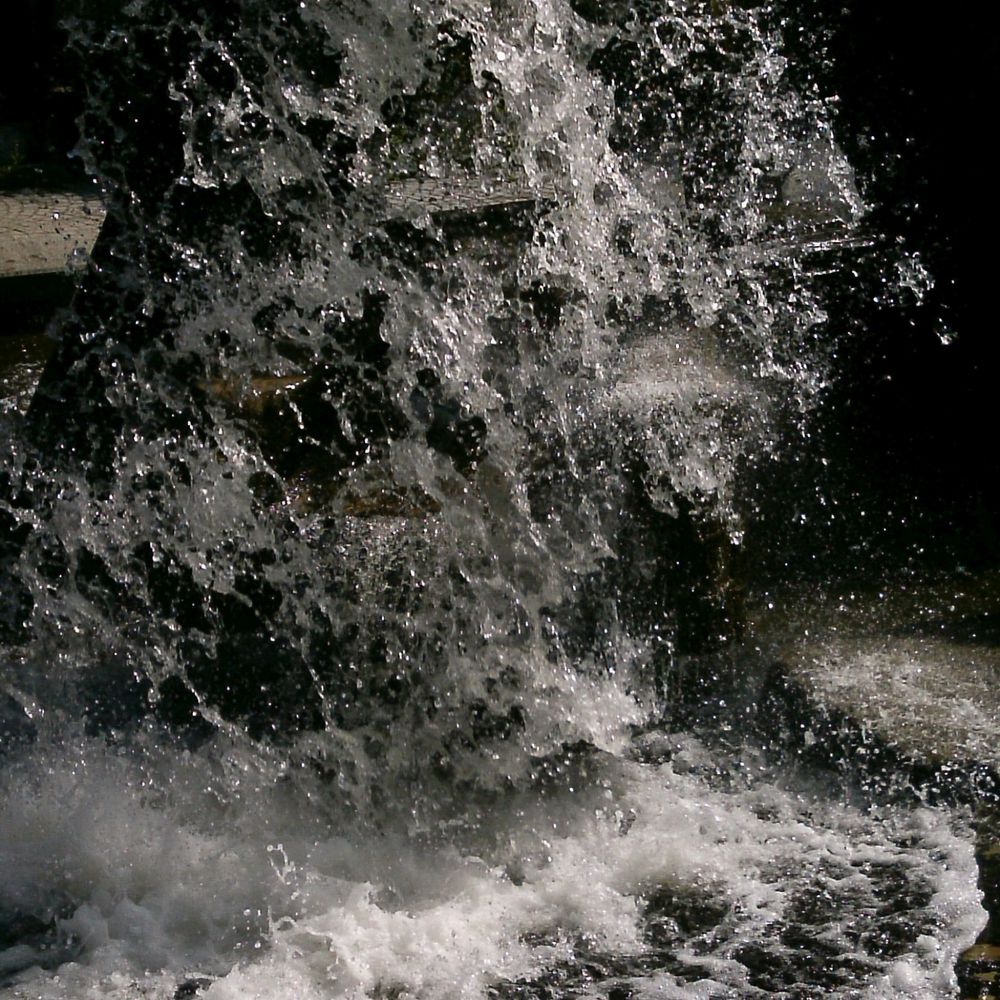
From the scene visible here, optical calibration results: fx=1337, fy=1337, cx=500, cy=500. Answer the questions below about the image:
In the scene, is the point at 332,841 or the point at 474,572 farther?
the point at 474,572

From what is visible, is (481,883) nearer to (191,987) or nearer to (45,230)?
(191,987)

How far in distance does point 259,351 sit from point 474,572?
2.73ft

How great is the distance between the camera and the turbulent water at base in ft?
8.78

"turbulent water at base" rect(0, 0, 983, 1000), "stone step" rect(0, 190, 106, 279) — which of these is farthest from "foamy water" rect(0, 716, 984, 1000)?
"stone step" rect(0, 190, 106, 279)

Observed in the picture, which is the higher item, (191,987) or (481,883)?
(481,883)

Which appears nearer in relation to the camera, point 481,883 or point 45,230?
point 481,883

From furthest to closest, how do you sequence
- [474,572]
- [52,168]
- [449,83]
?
[52,168] < [449,83] < [474,572]

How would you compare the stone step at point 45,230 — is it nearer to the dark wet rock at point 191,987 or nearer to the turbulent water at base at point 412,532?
the turbulent water at base at point 412,532

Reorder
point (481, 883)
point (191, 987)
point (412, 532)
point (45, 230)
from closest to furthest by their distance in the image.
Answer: point (191, 987), point (481, 883), point (412, 532), point (45, 230)

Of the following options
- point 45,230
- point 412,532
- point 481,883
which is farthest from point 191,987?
point 45,230

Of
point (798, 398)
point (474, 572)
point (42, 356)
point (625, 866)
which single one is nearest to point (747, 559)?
point (798, 398)

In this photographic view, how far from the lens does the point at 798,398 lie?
14.1ft

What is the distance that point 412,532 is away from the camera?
3586 mm

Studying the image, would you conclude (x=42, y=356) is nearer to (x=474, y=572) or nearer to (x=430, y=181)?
(x=430, y=181)
